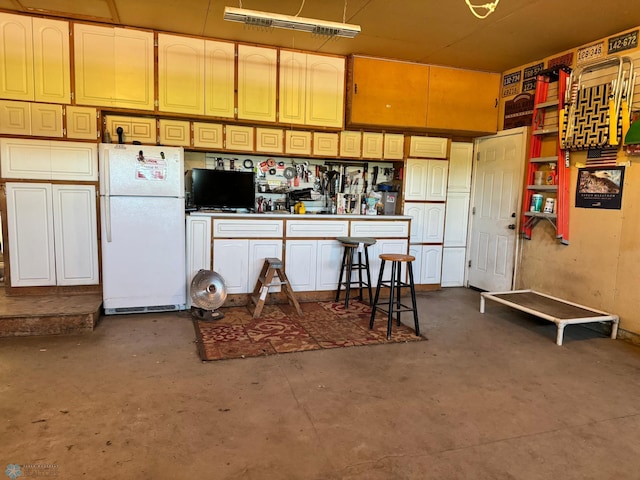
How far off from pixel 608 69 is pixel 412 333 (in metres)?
3.18

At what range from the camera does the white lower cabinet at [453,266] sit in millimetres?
5848

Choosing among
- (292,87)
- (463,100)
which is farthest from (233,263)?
(463,100)

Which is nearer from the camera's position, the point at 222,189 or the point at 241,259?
the point at 241,259

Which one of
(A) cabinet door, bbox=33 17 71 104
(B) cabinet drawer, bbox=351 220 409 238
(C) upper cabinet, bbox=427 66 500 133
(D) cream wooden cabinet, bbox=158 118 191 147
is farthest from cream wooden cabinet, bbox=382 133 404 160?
(A) cabinet door, bbox=33 17 71 104

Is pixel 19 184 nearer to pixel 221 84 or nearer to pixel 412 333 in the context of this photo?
pixel 221 84

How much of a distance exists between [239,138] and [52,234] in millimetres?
2181

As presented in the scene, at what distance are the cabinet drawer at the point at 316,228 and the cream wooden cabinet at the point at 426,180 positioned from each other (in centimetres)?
109

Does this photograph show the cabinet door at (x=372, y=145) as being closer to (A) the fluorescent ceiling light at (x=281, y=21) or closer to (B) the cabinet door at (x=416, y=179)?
(B) the cabinet door at (x=416, y=179)

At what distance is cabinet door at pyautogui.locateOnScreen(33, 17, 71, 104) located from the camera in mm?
3974

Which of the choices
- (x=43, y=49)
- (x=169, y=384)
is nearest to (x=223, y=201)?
(x=43, y=49)

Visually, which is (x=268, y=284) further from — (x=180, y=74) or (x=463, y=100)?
(x=463, y=100)

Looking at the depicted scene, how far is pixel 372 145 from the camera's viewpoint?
17.5 ft

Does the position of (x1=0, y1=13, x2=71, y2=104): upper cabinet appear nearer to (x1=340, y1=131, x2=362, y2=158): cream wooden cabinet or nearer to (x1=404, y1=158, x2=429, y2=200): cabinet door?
(x1=340, y1=131, x2=362, y2=158): cream wooden cabinet

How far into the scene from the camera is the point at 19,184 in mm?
4043
